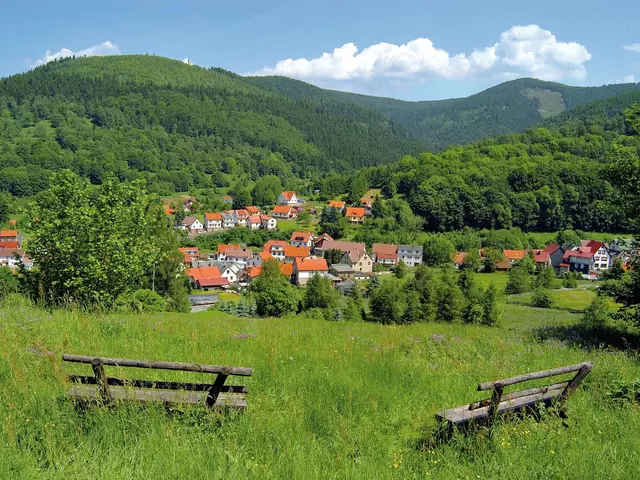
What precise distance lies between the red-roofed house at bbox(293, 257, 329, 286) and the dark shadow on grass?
59.4m

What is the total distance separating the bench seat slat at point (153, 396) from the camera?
14.4ft

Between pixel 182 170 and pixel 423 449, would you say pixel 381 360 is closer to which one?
pixel 423 449

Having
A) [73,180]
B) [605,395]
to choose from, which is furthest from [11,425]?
[73,180]

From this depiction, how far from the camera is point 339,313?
3659 centimetres

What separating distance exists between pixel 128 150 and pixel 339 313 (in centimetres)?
13435

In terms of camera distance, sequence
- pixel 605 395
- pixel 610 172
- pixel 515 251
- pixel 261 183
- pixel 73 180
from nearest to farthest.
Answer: pixel 605 395, pixel 610 172, pixel 73 180, pixel 515 251, pixel 261 183

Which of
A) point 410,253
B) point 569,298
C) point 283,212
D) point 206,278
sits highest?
point 283,212

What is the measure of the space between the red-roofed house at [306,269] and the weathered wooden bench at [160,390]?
2630 inches

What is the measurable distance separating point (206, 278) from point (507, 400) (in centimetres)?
6498

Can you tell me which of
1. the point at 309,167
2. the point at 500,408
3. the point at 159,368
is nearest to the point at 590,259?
the point at 500,408

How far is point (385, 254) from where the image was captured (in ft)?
276

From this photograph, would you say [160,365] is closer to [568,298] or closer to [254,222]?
[568,298]

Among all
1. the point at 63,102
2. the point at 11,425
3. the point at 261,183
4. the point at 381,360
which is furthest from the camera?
the point at 63,102

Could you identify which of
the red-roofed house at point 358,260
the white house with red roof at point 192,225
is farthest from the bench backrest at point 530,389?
the white house with red roof at point 192,225
